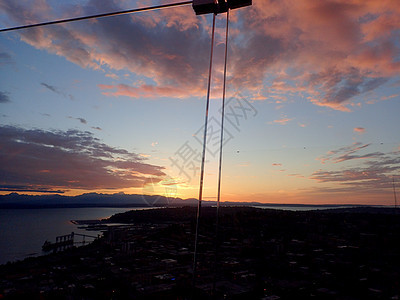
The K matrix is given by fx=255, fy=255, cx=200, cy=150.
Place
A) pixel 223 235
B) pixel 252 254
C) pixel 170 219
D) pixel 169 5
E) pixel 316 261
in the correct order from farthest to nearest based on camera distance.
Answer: pixel 170 219
pixel 223 235
pixel 252 254
pixel 316 261
pixel 169 5

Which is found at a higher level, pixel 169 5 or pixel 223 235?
pixel 169 5

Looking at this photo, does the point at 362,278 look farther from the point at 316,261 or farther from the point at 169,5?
the point at 169,5

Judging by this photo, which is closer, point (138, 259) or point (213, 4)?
point (213, 4)

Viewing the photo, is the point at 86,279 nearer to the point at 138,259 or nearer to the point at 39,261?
the point at 138,259

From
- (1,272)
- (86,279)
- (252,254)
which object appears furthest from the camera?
(252,254)

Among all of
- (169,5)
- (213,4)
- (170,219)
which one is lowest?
(170,219)

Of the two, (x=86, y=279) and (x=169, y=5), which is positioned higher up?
(x=169, y=5)

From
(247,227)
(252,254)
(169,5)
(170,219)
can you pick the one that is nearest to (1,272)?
(252,254)

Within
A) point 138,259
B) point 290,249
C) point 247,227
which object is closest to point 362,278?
point 290,249

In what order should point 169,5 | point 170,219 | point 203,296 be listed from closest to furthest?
point 169,5 < point 203,296 < point 170,219
